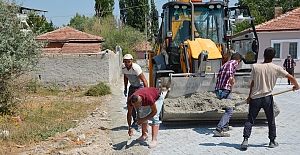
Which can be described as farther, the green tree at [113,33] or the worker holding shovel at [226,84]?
the green tree at [113,33]

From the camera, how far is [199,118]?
7.98 m

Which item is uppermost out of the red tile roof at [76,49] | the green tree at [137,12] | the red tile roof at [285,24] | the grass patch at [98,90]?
the green tree at [137,12]

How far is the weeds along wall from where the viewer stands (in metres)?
15.8

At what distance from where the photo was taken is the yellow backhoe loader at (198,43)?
8.15m

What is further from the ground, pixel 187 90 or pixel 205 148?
pixel 187 90

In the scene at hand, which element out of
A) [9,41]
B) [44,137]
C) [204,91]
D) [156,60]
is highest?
[9,41]

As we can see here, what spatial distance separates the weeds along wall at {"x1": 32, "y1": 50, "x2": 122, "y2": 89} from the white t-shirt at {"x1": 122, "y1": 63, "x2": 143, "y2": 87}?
26.5ft

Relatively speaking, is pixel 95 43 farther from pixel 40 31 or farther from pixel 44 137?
pixel 44 137

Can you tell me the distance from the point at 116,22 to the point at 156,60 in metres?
43.4

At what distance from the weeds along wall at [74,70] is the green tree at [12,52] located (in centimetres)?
565

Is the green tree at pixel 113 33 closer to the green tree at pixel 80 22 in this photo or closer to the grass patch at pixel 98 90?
the green tree at pixel 80 22

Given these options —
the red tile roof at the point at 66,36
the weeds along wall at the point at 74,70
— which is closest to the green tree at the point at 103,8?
the red tile roof at the point at 66,36

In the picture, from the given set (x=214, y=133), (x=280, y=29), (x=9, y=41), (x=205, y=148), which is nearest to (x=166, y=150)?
(x=205, y=148)

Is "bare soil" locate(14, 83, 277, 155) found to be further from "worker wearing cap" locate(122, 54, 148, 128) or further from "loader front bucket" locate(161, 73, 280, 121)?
"worker wearing cap" locate(122, 54, 148, 128)
